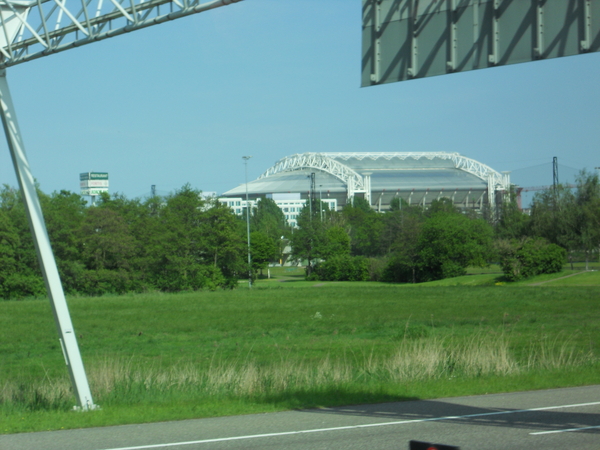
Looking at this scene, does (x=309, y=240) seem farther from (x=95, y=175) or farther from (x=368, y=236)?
(x=95, y=175)

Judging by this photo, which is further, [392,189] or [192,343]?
[392,189]

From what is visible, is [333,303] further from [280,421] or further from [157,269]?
[280,421]

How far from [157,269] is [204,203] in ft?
28.6

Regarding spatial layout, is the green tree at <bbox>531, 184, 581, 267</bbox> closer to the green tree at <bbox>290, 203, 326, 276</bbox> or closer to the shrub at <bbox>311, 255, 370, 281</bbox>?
the shrub at <bbox>311, 255, 370, 281</bbox>

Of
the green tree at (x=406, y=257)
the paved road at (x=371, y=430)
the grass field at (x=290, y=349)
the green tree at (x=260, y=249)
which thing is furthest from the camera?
the green tree at (x=260, y=249)

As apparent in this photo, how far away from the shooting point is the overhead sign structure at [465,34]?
29.6 ft

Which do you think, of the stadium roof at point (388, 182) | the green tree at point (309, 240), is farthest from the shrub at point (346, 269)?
the stadium roof at point (388, 182)

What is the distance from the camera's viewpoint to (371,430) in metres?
9.09

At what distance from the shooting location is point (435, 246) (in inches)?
3342

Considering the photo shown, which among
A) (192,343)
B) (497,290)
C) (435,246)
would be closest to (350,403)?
(192,343)

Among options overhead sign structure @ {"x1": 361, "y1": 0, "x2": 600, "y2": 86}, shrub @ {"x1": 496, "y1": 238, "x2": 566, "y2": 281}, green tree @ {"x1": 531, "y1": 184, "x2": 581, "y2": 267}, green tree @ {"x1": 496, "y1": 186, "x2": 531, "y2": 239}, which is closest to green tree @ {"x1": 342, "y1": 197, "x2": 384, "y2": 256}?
green tree @ {"x1": 496, "y1": 186, "x2": 531, "y2": 239}

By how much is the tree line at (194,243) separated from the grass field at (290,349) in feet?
30.9

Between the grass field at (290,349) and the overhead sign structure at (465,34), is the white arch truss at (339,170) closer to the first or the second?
the grass field at (290,349)

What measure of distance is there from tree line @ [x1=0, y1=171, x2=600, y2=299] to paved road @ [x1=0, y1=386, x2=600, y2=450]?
59766 millimetres
